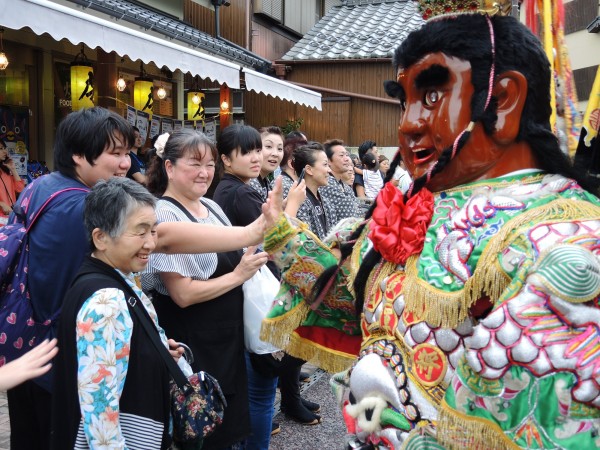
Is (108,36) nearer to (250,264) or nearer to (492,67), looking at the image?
(250,264)

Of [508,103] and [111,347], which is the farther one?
[111,347]

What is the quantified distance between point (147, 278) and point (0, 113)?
233 inches

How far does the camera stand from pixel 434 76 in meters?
1.69

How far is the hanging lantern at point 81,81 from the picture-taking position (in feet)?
25.8

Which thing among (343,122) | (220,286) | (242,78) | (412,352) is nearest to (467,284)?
(412,352)

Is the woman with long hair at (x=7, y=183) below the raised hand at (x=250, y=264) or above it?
above

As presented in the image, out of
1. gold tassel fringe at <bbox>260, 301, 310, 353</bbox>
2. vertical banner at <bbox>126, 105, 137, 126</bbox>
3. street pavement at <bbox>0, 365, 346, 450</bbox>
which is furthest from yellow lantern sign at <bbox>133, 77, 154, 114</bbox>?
gold tassel fringe at <bbox>260, 301, 310, 353</bbox>

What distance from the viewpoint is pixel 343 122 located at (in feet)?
43.1

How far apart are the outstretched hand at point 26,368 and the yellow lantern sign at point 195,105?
27.9 feet

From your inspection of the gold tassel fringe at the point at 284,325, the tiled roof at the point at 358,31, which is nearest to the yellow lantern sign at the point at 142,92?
the tiled roof at the point at 358,31

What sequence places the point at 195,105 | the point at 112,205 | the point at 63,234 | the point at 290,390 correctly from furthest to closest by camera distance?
1. the point at 195,105
2. the point at 290,390
3. the point at 63,234
4. the point at 112,205

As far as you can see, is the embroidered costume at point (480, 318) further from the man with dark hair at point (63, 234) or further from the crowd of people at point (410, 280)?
the man with dark hair at point (63, 234)

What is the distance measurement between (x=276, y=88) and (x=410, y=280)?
7.43 m

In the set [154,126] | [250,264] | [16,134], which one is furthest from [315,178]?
[154,126]
